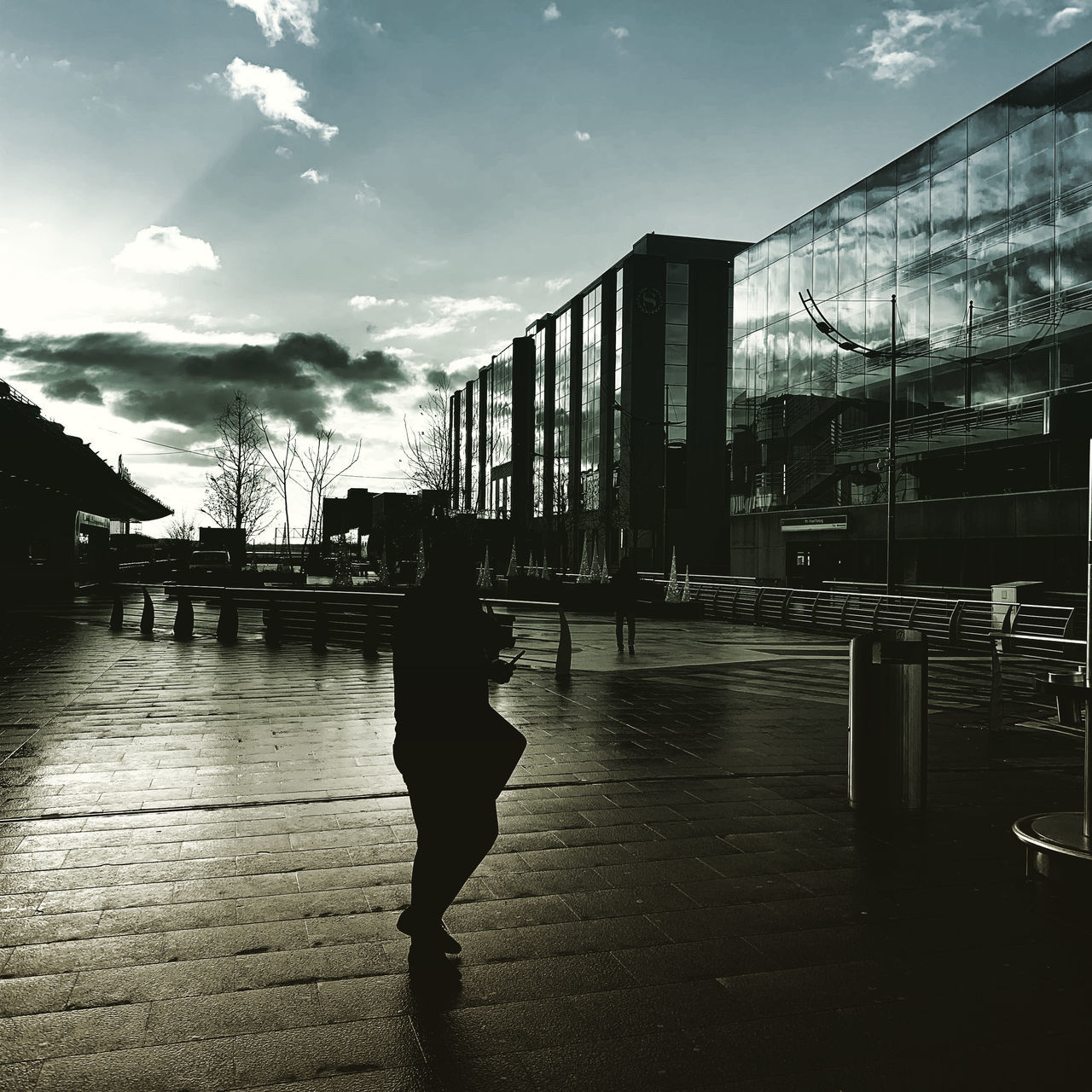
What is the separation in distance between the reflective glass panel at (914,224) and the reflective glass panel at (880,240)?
427 mm

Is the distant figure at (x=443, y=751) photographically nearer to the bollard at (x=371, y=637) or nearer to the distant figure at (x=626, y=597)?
the bollard at (x=371, y=637)

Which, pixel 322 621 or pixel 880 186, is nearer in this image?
pixel 322 621

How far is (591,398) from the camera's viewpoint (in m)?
66.9

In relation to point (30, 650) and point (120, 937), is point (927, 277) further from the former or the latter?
point (120, 937)

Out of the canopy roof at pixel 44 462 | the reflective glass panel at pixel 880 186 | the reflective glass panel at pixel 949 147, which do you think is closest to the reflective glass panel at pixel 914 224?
the reflective glass panel at pixel 880 186

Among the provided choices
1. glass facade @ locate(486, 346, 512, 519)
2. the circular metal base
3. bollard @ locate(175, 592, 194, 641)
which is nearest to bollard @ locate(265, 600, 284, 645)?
bollard @ locate(175, 592, 194, 641)

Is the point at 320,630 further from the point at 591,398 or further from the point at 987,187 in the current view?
the point at 591,398

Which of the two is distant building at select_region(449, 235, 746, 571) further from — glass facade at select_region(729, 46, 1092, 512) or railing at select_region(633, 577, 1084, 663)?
railing at select_region(633, 577, 1084, 663)

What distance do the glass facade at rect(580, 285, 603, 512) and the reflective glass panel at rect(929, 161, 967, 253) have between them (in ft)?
105

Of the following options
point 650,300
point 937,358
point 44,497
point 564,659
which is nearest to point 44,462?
point 44,497

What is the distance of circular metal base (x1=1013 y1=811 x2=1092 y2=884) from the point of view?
461 cm

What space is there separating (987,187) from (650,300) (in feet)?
99.4

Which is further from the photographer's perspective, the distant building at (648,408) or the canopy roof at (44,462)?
the distant building at (648,408)

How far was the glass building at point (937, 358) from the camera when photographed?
2875 cm
